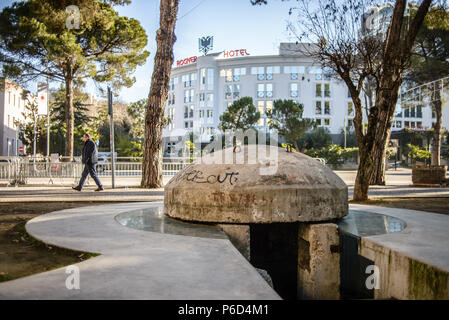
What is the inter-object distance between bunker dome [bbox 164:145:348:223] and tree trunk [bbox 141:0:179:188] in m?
7.64

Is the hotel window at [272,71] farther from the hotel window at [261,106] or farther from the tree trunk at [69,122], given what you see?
the tree trunk at [69,122]

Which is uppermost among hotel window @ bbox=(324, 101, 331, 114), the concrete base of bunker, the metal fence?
hotel window @ bbox=(324, 101, 331, 114)

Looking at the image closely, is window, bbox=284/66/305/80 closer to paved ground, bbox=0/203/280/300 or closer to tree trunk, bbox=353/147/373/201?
tree trunk, bbox=353/147/373/201

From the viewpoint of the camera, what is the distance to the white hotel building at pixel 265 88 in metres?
51.5

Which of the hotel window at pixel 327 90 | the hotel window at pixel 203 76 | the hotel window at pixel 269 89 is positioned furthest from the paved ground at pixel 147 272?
the hotel window at pixel 203 76

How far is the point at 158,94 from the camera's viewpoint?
1288 centimetres

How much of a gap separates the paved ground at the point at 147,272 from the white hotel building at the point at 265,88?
47760mm

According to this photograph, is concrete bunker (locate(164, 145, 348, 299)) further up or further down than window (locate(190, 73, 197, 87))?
further down

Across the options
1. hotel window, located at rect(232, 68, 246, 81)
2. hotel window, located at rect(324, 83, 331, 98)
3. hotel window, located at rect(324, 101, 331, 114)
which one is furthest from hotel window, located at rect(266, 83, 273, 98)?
hotel window, located at rect(324, 101, 331, 114)

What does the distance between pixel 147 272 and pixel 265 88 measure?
51260mm

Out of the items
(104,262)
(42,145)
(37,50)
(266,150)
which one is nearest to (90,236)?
(104,262)

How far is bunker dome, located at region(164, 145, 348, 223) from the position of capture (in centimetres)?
451

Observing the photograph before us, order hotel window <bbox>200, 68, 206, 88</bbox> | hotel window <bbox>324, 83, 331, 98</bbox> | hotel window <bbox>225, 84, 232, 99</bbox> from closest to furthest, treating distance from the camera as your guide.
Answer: hotel window <bbox>324, 83, 331, 98</bbox> → hotel window <bbox>225, 84, 232, 99</bbox> → hotel window <bbox>200, 68, 206, 88</bbox>

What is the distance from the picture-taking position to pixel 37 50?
20.9 metres
